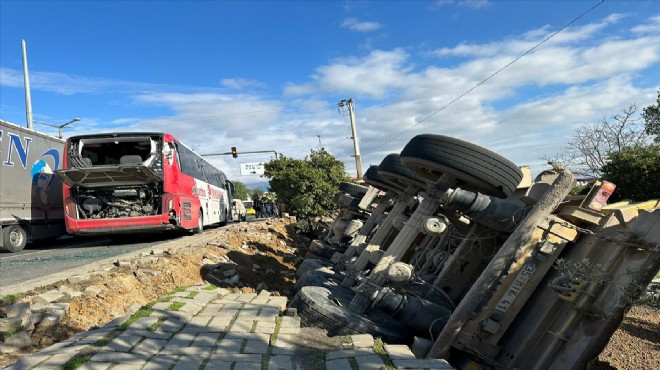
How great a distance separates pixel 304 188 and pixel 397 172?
1229 cm

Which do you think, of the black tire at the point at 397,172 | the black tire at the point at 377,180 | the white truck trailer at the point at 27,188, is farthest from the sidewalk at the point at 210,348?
the white truck trailer at the point at 27,188

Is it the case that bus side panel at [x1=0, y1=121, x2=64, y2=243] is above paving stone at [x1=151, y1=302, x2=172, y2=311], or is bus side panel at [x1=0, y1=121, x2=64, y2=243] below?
below

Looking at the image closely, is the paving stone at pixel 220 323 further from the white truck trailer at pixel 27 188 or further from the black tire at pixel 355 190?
the white truck trailer at pixel 27 188

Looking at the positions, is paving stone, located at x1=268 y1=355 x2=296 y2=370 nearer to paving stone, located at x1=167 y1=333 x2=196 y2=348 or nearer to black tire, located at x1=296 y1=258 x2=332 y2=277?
paving stone, located at x1=167 y1=333 x2=196 y2=348

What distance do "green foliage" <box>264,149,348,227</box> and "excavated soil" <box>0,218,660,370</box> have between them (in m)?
7.90

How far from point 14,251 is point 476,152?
1157 cm

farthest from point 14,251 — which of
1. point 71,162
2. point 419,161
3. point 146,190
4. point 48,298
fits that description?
point 419,161

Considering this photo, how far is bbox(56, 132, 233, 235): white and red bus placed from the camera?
1077 cm

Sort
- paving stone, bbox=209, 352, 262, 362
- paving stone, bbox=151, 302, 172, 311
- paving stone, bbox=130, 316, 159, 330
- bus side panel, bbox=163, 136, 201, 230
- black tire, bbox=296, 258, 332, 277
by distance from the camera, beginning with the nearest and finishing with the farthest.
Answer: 1. paving stone, bbox=209, 352, 262, 362
2. paving stone, bbox=130, 316, 159, 330
3. paving stone, bbox=151, 302, 172, 311
4. black tire, bbox=296, 258, 332, 277
5. bus side panel, bbox=163, 136, 201, 230

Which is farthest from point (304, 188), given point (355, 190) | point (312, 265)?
point (312, 265)

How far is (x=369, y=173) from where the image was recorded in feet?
30.5

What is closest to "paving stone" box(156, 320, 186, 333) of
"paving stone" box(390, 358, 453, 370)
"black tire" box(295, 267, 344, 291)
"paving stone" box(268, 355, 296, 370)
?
"paving stone" box(268, 355, 296, 370)

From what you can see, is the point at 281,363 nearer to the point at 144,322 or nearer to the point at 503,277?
the point at 144,322

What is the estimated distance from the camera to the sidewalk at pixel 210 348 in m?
3.29
